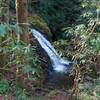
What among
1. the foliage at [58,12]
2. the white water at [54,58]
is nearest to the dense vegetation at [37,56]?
the white water at [54,58]

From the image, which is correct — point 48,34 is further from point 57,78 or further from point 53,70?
point 57,78

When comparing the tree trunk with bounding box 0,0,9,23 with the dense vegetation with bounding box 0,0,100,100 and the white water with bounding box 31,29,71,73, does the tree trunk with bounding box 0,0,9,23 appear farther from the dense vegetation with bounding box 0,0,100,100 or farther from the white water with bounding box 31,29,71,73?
the white water with bounding box 31,29,71,73

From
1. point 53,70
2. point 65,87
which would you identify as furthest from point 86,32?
point 53,70

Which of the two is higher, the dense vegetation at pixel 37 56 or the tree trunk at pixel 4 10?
the tree trunk at pixel 4 10

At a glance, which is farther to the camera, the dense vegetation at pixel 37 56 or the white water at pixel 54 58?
the white water at pixel 54 58

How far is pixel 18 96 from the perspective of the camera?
4.19 m

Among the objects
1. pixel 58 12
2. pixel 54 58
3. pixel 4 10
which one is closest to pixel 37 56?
pixel 4 10

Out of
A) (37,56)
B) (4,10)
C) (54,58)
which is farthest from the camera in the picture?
(54,58)

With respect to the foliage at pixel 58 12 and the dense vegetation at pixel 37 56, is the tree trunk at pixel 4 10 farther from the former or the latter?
the foliage at pixel 58 12

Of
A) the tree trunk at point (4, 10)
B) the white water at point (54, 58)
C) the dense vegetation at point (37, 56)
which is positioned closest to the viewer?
the dense vegetation at point (37, 56)

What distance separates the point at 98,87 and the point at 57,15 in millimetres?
12345

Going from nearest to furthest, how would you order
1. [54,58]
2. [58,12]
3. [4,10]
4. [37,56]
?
1. [4,10]
2. [37,56]
3. [54,58]
4. [58,12]

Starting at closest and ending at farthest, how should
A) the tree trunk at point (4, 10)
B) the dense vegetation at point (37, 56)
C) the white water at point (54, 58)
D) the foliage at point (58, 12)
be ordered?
1. the dense vegetation at point (37, 56)
2. the tree trunk at point (4, 10)
3. the white water at point (54, 58)
4. the foliage at point (58, 12)

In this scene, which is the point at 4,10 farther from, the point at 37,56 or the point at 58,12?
the point at 58,12
